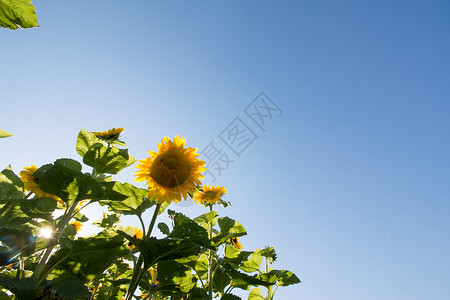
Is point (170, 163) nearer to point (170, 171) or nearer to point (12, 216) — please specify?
point (170, 171)

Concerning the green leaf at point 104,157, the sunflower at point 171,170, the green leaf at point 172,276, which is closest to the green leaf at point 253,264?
the green leaf at point 172,276

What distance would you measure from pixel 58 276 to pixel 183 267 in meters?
0.84

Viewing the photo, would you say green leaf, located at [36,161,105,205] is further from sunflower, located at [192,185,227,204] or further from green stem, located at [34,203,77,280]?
sunflower, located at [192,185,227,204]

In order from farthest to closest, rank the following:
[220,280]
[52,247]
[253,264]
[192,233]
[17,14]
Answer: [253,264]
[220,280]
[192,233]
[52,247]
[17,14]

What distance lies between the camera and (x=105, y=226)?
3.01 m

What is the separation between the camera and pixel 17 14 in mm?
1006

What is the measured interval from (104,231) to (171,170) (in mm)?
660

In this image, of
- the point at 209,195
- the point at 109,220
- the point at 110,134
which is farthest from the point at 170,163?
the point at 209,195

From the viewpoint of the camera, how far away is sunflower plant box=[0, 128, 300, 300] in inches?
60.1

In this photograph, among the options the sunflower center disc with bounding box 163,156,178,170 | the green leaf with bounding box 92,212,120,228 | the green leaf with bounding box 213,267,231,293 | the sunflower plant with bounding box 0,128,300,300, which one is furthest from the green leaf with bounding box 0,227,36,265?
the green leaf with bounding box 213,267,231,293

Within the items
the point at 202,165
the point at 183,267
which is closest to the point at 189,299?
the point at 183,267

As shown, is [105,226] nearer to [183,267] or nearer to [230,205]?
[183,267]

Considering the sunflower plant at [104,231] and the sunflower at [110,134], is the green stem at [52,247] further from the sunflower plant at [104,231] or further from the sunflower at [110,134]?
the sunflower at [110,134]

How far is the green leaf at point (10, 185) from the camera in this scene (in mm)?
1880
